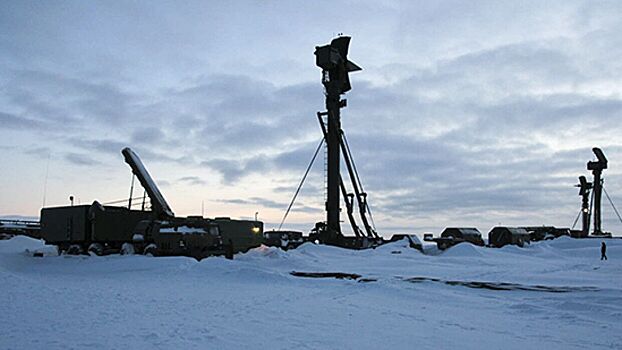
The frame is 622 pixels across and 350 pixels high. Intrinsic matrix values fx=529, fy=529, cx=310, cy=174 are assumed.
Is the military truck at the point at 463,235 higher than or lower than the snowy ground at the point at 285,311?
higher

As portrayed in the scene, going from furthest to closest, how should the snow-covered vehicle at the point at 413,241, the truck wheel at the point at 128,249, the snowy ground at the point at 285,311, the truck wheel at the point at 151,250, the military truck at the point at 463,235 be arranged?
the military truck at the point at 463,235, the snow-covered vehicle at the point at 413,241, the truck wheel at the point at 128,249, the truck wheel at the point at 151,250, the snowy ground at the point at 285,311

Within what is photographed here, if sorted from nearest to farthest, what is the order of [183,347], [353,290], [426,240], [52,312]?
[183,347]
[52,312]
[353,290]
[426,240]

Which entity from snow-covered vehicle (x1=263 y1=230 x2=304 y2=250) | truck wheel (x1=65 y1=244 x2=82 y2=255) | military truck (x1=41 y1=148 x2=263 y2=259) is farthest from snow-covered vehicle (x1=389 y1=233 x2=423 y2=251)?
truck wheel (x1=65 y1=244 x2=82 y2=255)

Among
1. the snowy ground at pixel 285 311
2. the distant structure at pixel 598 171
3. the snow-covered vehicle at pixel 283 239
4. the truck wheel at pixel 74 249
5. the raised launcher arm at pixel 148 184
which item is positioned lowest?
the snowy ground at pixel 285 311

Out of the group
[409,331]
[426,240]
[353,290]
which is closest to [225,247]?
[353,290]

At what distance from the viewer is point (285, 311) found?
42.8 ft

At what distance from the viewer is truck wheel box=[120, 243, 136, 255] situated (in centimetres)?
2859

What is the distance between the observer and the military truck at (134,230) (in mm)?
27391

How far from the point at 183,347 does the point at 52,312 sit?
491cm

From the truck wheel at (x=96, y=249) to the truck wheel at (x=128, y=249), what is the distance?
6.13ft

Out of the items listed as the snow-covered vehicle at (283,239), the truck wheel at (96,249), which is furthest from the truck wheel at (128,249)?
the snow-covered vehicle at (283,239)

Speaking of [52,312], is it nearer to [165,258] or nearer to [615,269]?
[165,258]

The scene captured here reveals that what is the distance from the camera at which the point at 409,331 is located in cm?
1070

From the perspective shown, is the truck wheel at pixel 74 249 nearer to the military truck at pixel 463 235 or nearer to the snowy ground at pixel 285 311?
the snowy ground at pixel 285 311
